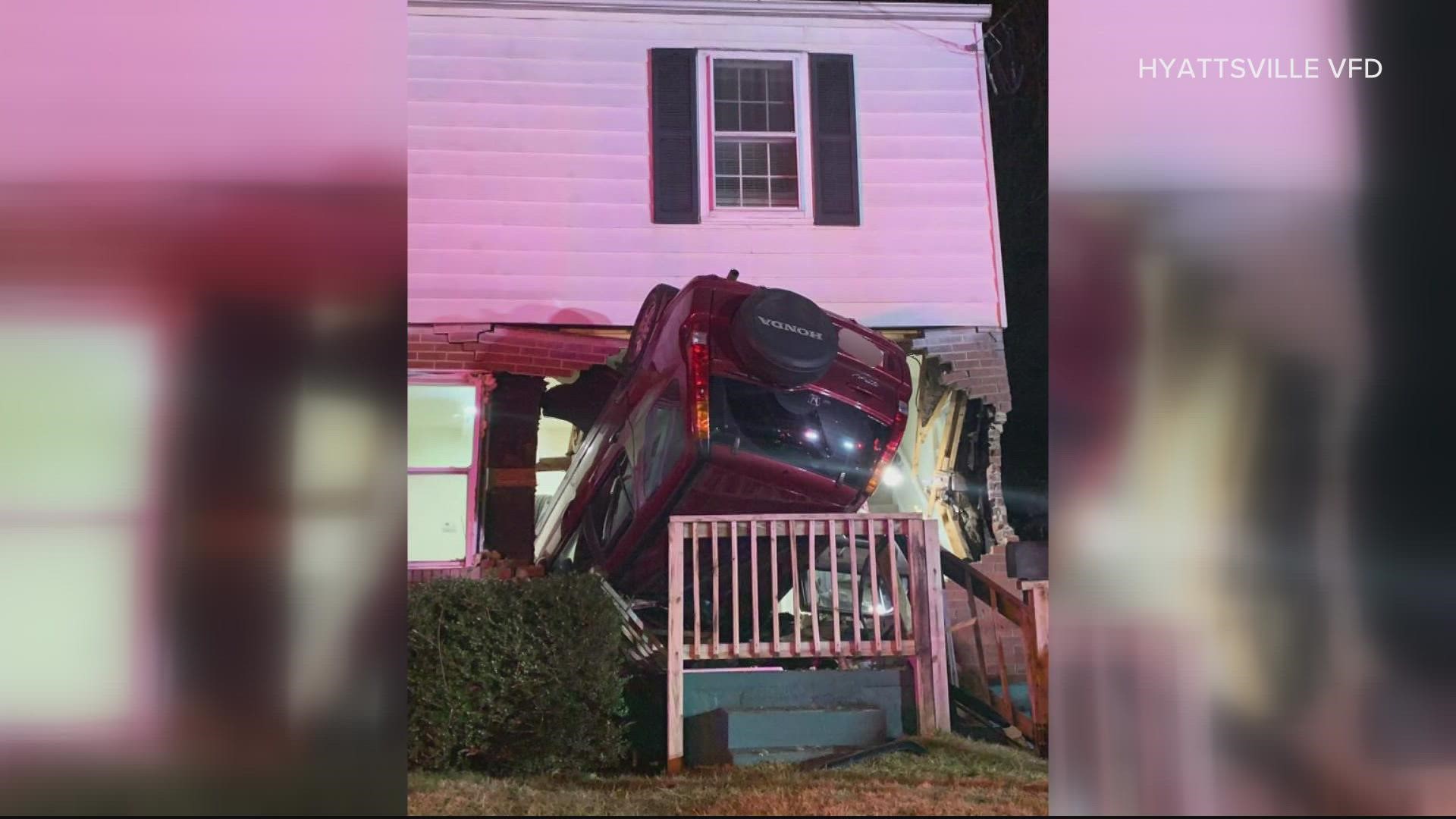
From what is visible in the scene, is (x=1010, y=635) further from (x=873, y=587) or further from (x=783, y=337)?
(x=783, y=337)

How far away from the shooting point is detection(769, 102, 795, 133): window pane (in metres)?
3.76

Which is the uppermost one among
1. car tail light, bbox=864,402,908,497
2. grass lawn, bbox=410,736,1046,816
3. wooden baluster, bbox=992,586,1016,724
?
car tail light, bbox=864,402,908,497

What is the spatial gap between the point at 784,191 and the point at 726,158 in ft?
0.65

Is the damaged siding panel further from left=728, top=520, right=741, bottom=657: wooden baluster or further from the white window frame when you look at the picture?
left=728, top=520, right=741, bottom=657: wooden baluster

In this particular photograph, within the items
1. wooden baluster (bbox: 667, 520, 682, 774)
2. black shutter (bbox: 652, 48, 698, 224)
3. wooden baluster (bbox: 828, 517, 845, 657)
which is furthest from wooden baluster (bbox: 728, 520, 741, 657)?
black shutter (bbox: 652, 48, 698, 224)

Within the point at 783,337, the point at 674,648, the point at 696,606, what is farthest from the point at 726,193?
the point at 674,648

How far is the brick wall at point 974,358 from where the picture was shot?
3.74 metres

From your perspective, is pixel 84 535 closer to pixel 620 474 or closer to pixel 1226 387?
pixel 620 474

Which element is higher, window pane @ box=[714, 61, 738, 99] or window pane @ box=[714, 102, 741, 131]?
window pane @ box=[714, 61, 738, 99]

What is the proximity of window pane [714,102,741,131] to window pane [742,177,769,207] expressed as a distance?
0.51ft

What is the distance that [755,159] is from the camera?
379cm

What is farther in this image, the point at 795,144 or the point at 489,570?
the point at 795,144

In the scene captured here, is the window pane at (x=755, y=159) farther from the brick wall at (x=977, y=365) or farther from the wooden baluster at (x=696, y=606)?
the wooden baluster at (x=696, y=606)

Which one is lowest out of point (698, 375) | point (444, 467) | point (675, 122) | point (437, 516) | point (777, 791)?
point (777, 791)
